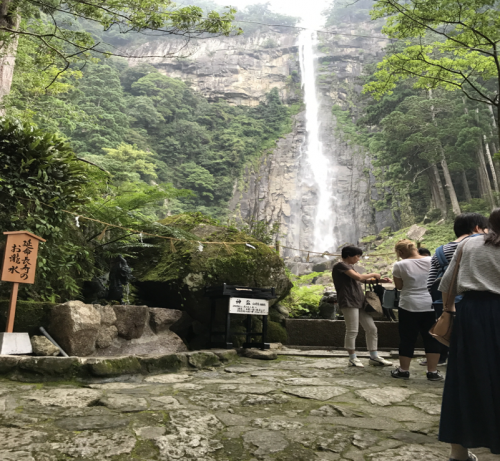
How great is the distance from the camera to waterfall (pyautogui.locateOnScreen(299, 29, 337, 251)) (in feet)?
104

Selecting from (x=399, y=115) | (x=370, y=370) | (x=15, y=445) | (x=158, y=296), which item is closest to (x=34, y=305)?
(x=158, y=296)

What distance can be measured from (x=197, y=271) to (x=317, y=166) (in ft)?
105

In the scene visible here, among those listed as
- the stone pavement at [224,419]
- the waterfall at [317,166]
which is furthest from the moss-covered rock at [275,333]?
the waterfall at [317,166]

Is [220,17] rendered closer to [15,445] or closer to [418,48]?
[418,48]

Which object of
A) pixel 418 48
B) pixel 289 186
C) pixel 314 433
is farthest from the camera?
pixel 289 186

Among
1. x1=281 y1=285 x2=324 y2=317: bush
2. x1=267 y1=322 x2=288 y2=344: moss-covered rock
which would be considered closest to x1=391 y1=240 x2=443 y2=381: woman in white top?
x1=267 y1=322 x2=288 y2=344: moss-covered rock

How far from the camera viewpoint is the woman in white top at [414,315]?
418cm

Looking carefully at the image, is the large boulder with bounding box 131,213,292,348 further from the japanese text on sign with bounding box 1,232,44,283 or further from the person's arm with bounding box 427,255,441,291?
the person's arm with bounding box 427,255,441,291

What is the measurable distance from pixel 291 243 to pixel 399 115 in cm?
1261

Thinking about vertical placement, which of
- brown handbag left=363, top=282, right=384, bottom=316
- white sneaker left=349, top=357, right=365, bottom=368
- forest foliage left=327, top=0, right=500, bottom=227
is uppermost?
forest foliage left=327, top=0, right=500, bottom=227

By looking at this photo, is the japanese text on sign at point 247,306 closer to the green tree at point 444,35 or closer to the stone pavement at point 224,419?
the stone pavement at point 224,419

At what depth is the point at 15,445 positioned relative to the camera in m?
2.10

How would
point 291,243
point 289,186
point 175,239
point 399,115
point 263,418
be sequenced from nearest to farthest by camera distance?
1. point 263,418
2. point 175,239
3. point 399,115
4. point 291,243
5. point 289,186

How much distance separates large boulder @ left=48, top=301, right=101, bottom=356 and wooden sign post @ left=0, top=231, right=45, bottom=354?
331mm
